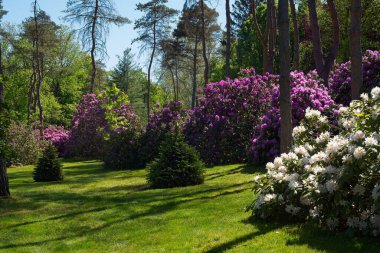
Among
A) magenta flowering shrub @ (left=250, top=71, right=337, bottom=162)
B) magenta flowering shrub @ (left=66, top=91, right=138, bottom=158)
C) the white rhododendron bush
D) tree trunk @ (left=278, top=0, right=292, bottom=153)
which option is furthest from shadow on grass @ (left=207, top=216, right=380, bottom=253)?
magenta flowering shrub @ (left=66, top=91, right=138, bottom=158)

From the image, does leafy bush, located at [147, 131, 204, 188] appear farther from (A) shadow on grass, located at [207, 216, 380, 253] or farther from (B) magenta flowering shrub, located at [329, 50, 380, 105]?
(B) magenta flowering shrub, located at [329, 50, 380, 105]

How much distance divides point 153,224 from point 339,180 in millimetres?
3425

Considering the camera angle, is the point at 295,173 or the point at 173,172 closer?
the point at 295,173

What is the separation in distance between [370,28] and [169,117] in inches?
526

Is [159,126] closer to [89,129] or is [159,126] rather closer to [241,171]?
[241,171]

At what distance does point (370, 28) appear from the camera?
24.6 meters

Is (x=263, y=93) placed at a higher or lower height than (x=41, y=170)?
higher

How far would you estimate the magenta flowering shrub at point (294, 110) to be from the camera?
13.0 meters

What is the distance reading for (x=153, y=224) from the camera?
7355mm

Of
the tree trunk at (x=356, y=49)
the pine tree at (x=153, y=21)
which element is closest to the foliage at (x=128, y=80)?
the pine tree at (x=153, y=21)

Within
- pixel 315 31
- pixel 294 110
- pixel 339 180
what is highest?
pixel 315 31

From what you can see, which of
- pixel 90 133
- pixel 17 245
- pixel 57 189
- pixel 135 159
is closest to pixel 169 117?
pixel 135 159

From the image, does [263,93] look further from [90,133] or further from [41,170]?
[90,133]

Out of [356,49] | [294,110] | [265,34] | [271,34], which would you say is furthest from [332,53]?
[265,34]
